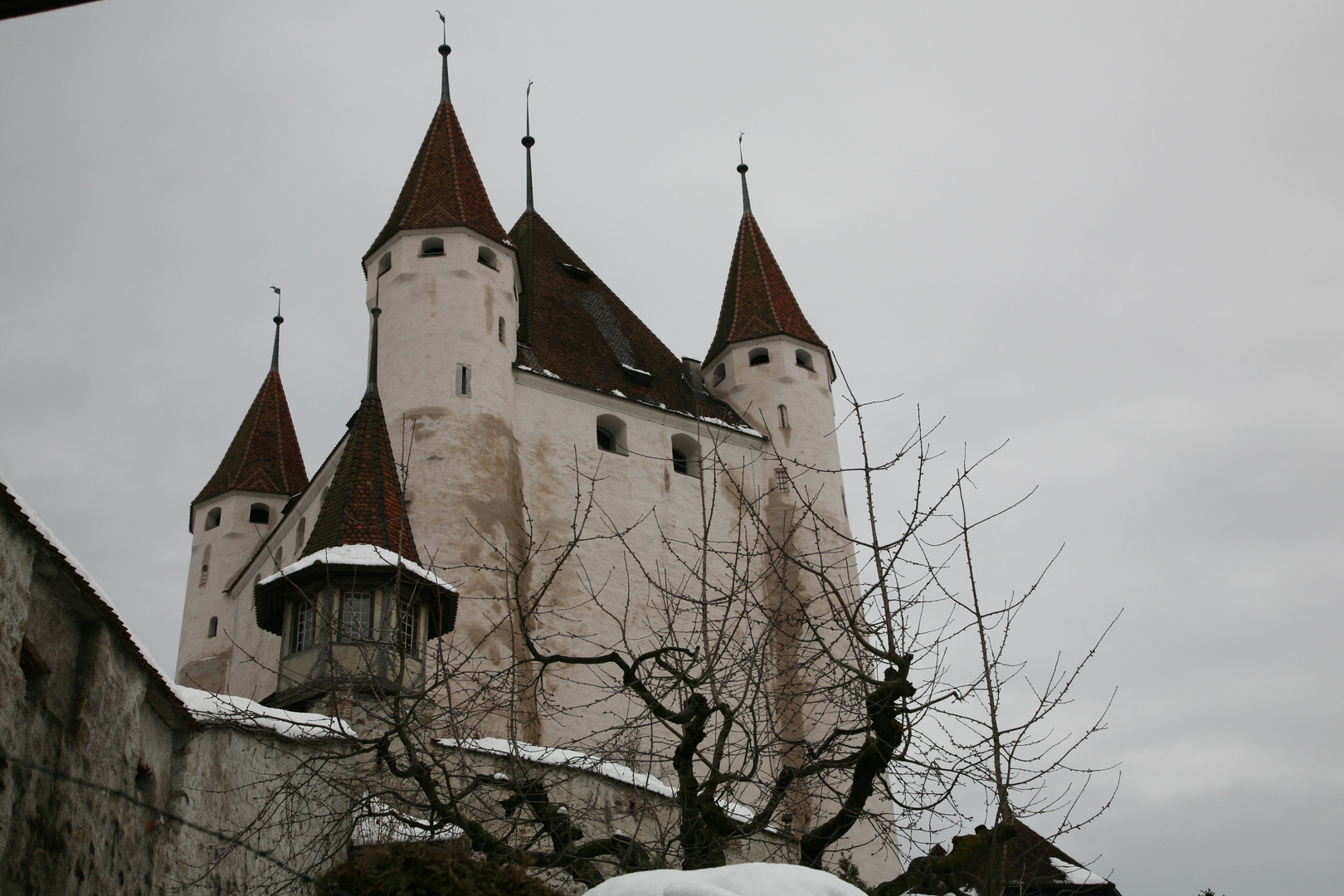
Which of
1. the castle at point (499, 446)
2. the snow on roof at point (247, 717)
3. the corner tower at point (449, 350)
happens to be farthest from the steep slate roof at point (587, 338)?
the snow on roof at point (247, 717)

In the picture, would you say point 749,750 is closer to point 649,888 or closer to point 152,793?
point 649,888

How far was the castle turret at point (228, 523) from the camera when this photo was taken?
84.7ft

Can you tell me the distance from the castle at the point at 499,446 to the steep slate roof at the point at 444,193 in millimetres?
58

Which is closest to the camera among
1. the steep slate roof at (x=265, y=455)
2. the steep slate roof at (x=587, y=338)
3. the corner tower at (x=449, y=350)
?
the corner tower at (x=449, y=350)

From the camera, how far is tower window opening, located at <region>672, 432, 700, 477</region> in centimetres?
2495

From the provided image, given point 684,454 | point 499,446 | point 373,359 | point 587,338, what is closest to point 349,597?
point 373,359

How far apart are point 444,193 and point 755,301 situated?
24.6 ft

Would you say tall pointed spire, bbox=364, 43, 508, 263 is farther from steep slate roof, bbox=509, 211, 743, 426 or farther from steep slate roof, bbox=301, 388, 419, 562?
steep slate roof, bbox=301, 388, 419, 562

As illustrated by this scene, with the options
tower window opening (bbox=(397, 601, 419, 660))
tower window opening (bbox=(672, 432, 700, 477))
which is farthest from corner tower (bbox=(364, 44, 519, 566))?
tower window opening (bbox=(397, 601, 419, 660))

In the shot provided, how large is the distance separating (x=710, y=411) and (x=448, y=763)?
1348 cm

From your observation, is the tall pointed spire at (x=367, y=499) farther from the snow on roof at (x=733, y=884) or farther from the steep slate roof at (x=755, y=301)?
the steep slate roof at (x=755, y=301)

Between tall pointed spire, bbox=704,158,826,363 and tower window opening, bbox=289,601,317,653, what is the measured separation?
14694 millimetres

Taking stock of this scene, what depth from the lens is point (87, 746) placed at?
315 inches

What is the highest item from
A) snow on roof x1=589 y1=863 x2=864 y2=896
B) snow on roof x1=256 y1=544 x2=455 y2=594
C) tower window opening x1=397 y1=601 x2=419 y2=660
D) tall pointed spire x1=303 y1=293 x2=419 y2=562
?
tall pointed spire x1=303 y1=293 x2=419 y2=562
